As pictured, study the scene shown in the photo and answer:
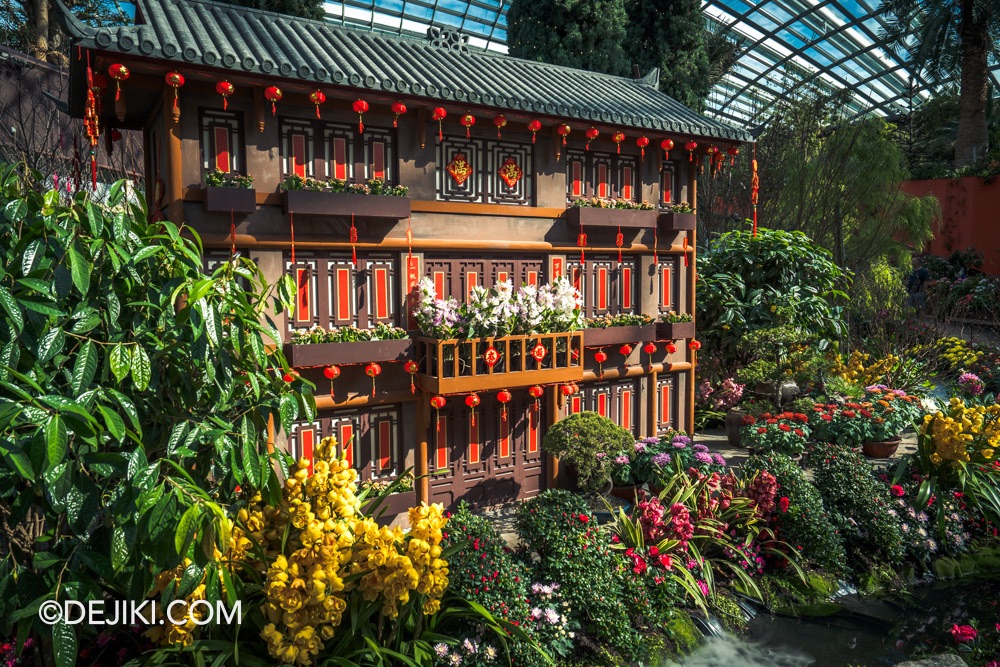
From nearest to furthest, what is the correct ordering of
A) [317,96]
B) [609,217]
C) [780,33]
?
[317,96]
[609,217]
[780,33]

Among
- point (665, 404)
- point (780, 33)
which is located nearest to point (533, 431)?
point (665, 404)

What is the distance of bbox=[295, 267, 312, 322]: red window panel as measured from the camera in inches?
325

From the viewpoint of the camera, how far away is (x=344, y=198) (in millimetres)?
8055

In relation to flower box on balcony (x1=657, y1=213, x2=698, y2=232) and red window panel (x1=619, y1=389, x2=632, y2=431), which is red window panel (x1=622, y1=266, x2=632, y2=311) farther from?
red window panel (x1=619, y1=389, x2=632, y2=431)

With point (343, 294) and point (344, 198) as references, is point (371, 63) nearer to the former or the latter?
point (344, 198)

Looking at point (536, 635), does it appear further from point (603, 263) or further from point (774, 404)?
point (774, 404)

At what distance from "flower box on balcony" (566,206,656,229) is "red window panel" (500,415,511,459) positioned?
307 centimetres

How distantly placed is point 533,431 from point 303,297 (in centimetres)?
395

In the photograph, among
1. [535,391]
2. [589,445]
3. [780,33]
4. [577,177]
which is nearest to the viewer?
[589,445]

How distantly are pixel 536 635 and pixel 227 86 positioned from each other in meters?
6.35

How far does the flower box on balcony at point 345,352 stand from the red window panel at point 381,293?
506 millimetres

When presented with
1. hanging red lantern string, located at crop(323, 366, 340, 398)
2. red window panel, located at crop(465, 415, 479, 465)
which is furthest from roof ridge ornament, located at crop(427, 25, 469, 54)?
red window panel, located at crop(465, 415, 479, 465)

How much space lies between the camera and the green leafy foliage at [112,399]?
3543 mm

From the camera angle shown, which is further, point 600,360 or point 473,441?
point 600,360
